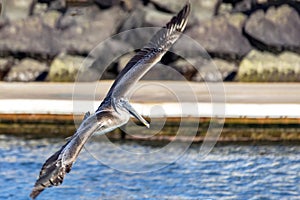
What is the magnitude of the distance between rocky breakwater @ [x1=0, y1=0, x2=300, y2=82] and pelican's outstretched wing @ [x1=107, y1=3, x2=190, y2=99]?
9.45 meters

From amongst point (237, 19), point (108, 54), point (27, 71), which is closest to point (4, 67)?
point (27, 71)

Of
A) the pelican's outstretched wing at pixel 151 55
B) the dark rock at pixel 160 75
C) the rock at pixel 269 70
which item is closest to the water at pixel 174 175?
the pelican's outstretched wing at pixel 151 55

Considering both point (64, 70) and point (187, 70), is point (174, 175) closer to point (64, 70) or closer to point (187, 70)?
point (187, 70)

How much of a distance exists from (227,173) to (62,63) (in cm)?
783

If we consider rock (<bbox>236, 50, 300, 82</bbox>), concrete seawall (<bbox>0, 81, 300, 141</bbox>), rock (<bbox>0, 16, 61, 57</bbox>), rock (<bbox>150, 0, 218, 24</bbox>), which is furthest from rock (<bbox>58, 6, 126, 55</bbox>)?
concrete seawall (<bbox>0, 81, 300, 141</bbox>)

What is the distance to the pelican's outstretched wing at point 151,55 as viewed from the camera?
10.6m

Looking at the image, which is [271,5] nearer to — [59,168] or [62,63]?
[62,63]

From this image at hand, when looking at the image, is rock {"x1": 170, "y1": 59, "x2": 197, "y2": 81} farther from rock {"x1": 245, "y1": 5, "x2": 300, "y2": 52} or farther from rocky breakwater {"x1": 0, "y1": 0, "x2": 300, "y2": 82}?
rock {"x1": 245, "y1": 5, "x2": 300, "y2": 52}

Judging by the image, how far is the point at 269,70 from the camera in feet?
68.9

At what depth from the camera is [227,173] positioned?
46.9 feet

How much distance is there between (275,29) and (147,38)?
289 cm

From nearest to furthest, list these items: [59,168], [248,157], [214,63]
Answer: [59,168] < [248,157] < [214,63]

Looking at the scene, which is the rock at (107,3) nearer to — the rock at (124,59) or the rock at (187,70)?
the rock at (124,59)

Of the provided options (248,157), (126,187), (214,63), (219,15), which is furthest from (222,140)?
(219,15)
